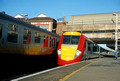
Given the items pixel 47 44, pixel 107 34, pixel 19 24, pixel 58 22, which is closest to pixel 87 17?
pixel 58 22

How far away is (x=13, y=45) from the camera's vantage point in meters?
10.1

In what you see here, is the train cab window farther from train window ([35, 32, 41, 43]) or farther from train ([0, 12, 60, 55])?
train window ([35, 32, 41, 43])

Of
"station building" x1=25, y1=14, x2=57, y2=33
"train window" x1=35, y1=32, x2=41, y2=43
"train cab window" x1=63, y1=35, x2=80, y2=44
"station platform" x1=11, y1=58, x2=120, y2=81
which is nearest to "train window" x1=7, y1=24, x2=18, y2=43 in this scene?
"train window" x1=35, y1=32, x2=41, y2=43

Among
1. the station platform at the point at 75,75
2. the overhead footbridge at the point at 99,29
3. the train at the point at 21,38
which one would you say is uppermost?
the overhead footbridge at the point at 99,29

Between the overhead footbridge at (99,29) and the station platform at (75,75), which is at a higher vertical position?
the overhead footbridge at (99,29)

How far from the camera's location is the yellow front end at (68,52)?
45.5ft

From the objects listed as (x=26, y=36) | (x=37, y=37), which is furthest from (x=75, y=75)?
(x=37, y=37)

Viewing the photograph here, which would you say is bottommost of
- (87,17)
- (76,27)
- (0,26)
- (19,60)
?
(19,60)

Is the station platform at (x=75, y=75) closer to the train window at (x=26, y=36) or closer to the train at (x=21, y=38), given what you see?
the train at (x=21, y=38)

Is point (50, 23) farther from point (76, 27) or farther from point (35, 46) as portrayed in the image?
point (35, 46)

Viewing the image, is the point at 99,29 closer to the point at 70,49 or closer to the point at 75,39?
the point at 75,39

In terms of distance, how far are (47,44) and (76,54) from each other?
339 cm

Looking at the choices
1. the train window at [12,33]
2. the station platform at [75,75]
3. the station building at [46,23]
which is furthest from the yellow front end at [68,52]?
the station building at [46,23]

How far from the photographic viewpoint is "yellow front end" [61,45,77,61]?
13879mm
